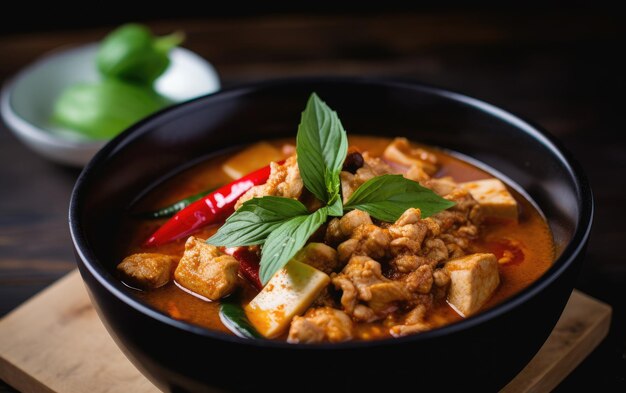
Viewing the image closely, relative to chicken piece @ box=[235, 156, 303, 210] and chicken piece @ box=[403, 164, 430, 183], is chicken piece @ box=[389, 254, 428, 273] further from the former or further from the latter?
chicken piece @ box=[403, 164, 430, 183]

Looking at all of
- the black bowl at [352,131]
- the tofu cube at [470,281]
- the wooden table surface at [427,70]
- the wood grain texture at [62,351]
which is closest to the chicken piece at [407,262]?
the tofu cube at [470,281]

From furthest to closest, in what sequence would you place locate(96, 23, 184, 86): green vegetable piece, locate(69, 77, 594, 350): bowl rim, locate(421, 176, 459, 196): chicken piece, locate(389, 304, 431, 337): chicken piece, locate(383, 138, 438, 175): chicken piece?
locate(96, 23, 184, 86): green vegetable piece < locate(383, 138, 438, 175): chicken piece < locate(421, 176, 459, 196): chicken piece < locate(389, 304, 431, 337): chicken piece < locate(69, 77, 594, 350): bowl rim

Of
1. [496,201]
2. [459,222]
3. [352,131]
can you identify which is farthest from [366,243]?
[352,131]

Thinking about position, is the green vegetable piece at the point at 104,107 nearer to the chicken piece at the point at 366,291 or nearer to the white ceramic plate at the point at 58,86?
the white ceramic plate at the point at 58,86

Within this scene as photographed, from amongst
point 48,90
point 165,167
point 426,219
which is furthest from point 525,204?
point 48,90

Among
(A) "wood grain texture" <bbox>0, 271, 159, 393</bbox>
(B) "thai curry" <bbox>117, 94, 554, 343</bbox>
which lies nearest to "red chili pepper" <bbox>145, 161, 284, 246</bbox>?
(B) "thai curry" <bbox>117, 94, 554, 343</bbox>

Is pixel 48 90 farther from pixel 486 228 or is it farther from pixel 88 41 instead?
pixel 486 228
